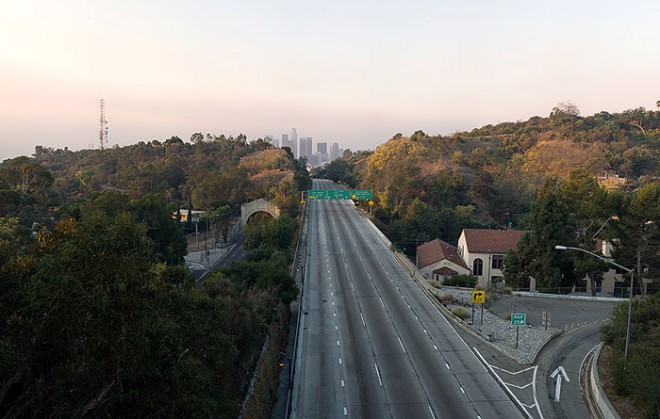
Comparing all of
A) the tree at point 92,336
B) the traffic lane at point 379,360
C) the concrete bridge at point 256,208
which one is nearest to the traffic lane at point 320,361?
the traffic lane at point 379,360

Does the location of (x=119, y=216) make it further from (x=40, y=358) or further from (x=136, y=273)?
(x=40, y=358)

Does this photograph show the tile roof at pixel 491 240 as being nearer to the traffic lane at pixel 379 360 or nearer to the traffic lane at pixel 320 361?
the traffic lane at pixel 379 360

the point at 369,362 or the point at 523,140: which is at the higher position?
the point at 523,140

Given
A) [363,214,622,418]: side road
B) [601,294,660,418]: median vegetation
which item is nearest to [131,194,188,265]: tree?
[363,214,622,418]: side road

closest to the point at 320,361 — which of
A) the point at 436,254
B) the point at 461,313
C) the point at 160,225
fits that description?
the point at 461,313

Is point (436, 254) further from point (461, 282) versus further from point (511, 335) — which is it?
point (511, 335)

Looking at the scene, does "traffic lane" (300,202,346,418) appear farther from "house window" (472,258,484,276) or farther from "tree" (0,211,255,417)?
"house window" (472,258,484,276)

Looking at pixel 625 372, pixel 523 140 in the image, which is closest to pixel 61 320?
pixel 625 372
